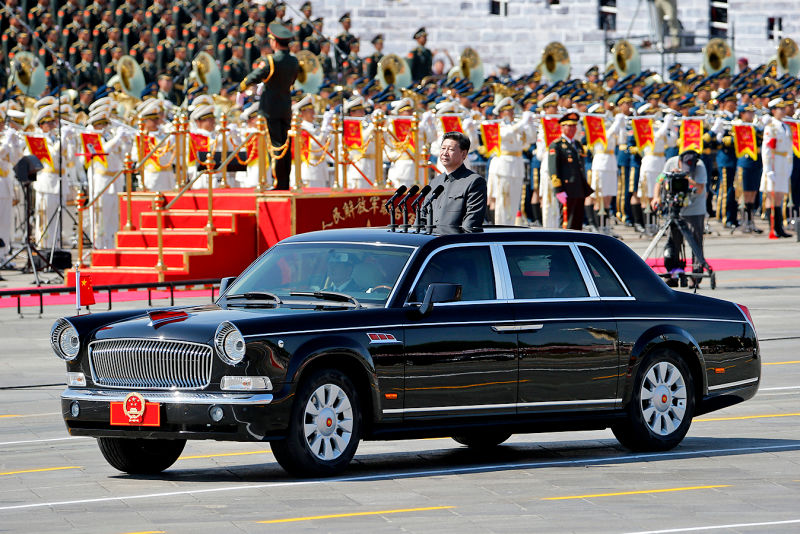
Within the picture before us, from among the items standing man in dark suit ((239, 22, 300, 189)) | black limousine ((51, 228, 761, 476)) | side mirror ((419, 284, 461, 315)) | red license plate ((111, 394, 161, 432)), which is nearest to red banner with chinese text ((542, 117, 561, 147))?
standing man in dark suit ((239, 22, 300, 189))

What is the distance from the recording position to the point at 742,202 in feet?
119

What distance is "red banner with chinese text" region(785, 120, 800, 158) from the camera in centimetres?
3519

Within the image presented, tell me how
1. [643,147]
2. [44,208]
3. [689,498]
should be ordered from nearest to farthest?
[689,498] → [44,208] → [643,147]

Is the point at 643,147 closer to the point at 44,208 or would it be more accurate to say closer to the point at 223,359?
the point at 44,208

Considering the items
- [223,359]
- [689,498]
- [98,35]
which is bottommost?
[689,498]

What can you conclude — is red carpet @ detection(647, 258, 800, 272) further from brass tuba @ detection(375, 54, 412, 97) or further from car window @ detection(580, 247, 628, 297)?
brass tuba @ detection(375, 54, 412, 97)

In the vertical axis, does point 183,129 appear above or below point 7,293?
above

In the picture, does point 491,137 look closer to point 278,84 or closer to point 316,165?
point 316,165

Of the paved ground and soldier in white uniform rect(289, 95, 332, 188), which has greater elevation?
soldier in white uniform rect(289, 95, 332, 188)

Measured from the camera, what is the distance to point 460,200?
1262 cm

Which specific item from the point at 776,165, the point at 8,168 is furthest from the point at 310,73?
the point at 8,168

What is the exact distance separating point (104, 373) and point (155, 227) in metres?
15.6

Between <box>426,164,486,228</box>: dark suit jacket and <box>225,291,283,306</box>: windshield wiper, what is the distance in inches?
71.0

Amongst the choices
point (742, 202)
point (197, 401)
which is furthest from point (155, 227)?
point (197, 401)
